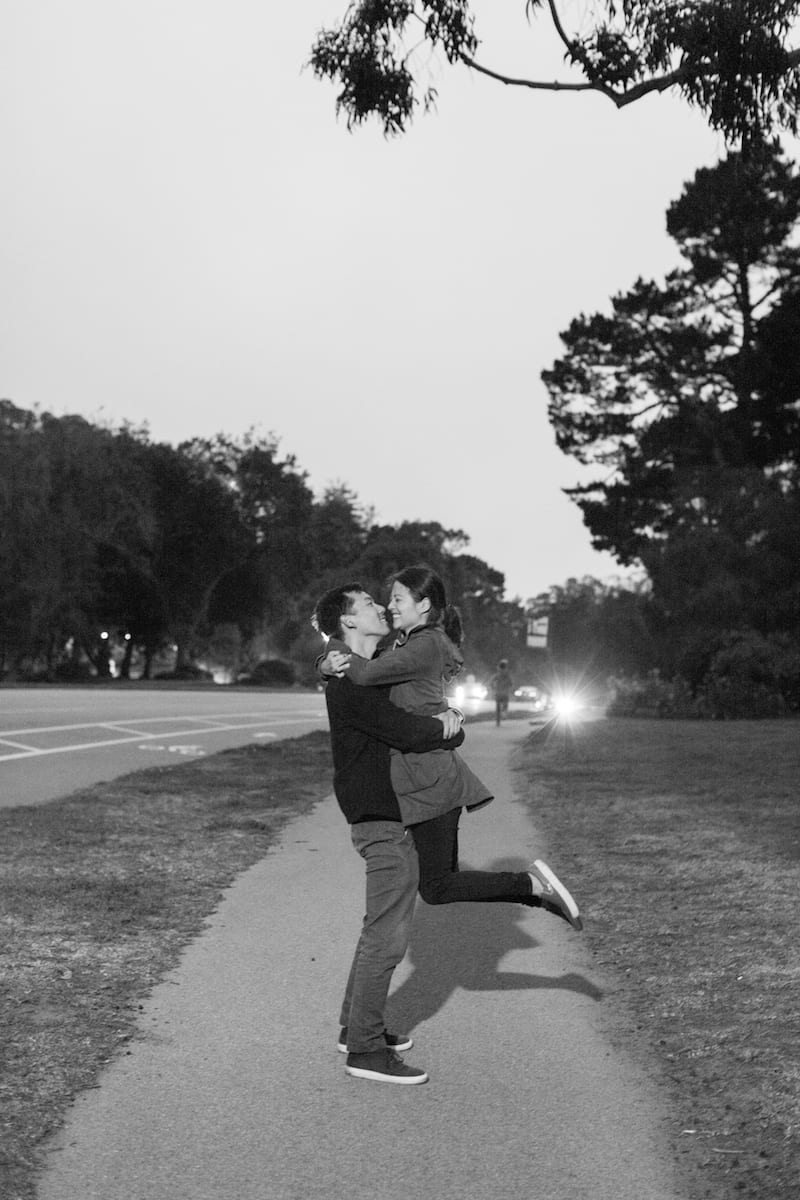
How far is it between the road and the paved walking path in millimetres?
8098

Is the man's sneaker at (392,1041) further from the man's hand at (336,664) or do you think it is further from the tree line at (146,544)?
the tree line at (146,544)

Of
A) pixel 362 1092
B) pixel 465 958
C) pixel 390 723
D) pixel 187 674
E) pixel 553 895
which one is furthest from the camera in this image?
pixel 187 674

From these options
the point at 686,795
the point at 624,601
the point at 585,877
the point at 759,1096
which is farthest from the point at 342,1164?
the point at 624,601

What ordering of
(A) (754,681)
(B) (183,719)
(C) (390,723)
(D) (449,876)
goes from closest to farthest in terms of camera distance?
(C) (390,723) < (D) (449,876) < (B) (183,719) < (A) (754,681)

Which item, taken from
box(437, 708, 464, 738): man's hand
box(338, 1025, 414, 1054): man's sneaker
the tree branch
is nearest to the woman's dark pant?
box(437, 708, 464, 738): man's hand

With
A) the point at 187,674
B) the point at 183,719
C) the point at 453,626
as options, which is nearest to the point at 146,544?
the point at 187,674

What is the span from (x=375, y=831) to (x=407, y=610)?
2.81 ft

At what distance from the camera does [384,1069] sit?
16.3 feet

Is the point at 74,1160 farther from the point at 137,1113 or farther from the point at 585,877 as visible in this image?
the point at 585,877

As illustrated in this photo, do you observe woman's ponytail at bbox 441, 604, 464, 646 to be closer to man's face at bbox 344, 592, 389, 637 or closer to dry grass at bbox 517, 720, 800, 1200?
man's face at bbox 344, 592, 389, 637

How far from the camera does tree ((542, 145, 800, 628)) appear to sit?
37719 millimetres

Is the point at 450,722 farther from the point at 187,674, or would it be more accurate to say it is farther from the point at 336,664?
the point at 187,674

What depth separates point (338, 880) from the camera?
9.49 m

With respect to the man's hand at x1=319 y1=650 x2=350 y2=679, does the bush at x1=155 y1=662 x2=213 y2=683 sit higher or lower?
higher
